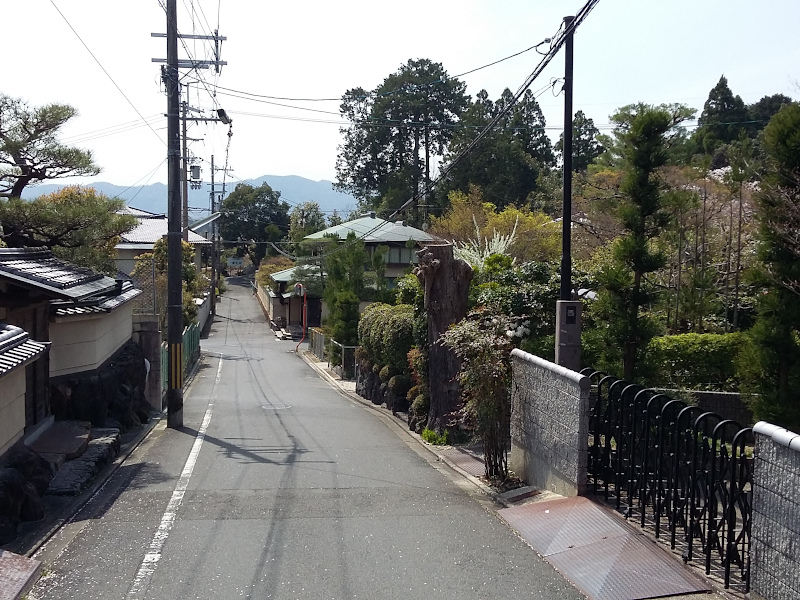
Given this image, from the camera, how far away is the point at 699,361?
54.6 feet

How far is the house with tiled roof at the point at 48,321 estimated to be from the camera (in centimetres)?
1082

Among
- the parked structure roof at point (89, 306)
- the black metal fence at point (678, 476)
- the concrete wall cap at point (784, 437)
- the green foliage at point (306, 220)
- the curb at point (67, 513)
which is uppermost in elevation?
the green foliage at point (306, 220)

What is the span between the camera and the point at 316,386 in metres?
29.3

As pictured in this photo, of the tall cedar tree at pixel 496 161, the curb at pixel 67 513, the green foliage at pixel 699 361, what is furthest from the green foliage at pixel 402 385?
the tall cedar tree at pixel 496 161

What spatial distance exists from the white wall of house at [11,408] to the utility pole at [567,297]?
7.14 metres

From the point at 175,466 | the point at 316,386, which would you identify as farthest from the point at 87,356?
the point at 316,386

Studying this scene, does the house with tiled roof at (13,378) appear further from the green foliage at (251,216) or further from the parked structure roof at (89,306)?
the green foliage at (251,216)

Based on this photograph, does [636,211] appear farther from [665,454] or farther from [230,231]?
[230,231]

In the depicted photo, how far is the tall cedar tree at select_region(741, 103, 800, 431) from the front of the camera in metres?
11.0

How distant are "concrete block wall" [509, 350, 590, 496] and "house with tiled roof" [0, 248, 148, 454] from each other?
244 inches

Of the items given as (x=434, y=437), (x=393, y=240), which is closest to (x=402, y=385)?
(x=434, y=437)

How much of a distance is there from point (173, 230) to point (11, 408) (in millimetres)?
8389

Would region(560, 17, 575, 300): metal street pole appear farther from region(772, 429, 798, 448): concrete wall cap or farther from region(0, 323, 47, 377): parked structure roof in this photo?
region(0, 323, 47, 377): parked structure roof

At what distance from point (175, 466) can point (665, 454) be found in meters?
8.15
